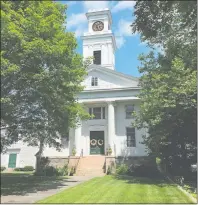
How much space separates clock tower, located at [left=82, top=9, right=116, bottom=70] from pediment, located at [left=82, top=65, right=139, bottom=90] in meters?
5.71

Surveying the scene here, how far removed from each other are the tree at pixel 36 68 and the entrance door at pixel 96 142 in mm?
17505

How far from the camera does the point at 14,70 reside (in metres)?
9.67

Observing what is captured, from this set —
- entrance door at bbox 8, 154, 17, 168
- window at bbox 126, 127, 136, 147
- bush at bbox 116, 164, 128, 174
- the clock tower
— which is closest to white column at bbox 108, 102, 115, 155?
window at bbox 126, 127, 136, 147

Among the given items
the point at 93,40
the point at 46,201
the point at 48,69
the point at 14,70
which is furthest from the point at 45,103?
the point at 93,40

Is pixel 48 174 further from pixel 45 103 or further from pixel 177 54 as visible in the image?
pixel 177 54

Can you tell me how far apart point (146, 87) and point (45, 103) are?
8825mm

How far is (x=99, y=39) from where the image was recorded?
37781mm

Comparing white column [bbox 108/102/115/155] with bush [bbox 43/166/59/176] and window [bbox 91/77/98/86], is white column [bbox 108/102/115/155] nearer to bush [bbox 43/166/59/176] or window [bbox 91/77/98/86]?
window [bbox 91/77/98/86]

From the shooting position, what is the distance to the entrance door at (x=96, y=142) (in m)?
30.6

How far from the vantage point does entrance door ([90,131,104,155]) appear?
100ft

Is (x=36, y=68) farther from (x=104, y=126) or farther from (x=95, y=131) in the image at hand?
(x=95, y=131)

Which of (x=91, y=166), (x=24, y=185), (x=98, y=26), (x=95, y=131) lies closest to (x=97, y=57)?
(x=98, y=26)

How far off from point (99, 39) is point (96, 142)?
15.1m

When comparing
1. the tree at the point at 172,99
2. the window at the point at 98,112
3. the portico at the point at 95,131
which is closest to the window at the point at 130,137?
the portico at the point at 95,131
